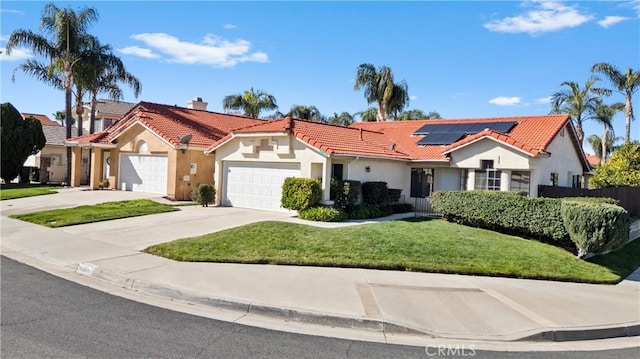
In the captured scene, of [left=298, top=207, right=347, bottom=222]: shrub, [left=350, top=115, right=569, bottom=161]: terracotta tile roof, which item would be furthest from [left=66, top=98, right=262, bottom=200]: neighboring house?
[left=350, top=115, right=569, bottom=161]: terracotta tile roof

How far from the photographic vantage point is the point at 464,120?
2517cm

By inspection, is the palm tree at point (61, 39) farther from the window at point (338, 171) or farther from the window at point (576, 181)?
the window at point (576, 181)

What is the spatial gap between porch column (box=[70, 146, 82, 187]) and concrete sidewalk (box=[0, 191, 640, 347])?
18.4m

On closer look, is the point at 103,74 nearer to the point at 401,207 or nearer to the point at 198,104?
the point at 198,104

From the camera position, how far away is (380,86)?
40875 mm

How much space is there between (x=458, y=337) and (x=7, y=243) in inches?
450

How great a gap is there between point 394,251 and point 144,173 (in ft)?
58.4

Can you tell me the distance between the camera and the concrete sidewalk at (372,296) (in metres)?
6.48

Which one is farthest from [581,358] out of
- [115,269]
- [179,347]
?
[115,269]

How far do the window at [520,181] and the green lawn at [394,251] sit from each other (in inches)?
215

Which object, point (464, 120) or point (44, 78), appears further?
point (44, 78)

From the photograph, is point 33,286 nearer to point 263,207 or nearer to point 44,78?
point 263,207

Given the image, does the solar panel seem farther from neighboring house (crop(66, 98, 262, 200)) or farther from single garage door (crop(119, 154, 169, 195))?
single garage door (crop(119, 154, 169, 195))

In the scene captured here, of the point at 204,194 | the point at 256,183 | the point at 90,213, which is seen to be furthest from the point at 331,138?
the point at 90,213
